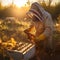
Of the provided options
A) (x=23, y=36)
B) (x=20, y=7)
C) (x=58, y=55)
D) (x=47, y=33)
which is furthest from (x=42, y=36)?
(x=20, y=7)

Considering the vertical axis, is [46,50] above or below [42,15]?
below

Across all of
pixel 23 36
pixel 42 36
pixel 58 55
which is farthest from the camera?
pixel 23 36

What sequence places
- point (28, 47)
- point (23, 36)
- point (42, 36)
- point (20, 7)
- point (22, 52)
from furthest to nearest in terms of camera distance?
point (20, 7), point (23, 36), point (42, 36), point (28, 47), point (22, 52)

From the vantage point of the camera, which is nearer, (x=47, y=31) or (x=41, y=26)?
(x=47, y=31)

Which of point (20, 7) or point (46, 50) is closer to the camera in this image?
point (46, 50)

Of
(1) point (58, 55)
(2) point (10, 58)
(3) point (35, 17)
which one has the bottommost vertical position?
(1) point (58, 55)

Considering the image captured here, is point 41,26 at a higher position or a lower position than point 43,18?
lower

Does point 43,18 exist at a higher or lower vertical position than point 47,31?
higher

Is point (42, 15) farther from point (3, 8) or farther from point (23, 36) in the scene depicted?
point (3, 8)

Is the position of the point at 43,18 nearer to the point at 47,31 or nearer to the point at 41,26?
the point at 41,26

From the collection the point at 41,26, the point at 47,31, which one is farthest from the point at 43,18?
the point at 47,31

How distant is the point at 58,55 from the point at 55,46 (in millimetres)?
221

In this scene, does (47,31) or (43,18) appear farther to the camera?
(43,18)

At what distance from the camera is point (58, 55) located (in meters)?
5.24
